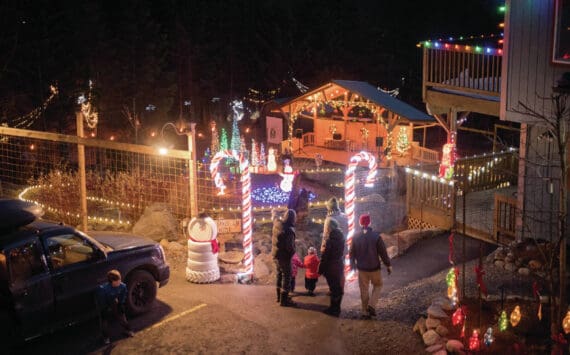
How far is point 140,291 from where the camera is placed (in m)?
9.70

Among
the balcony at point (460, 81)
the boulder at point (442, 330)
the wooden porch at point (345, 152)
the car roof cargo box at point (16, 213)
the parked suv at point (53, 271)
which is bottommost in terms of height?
the wooden porch at point (345, 152)

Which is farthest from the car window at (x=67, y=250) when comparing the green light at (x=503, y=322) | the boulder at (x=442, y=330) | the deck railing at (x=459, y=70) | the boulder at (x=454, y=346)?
the deck railing at (x=459, y=70)

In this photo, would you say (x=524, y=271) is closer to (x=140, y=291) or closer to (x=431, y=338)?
(x=431, y=338)

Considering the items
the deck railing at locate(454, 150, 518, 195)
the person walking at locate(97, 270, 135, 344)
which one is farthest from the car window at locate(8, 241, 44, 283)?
the deck railing at locate(454, 150, 518, 195)

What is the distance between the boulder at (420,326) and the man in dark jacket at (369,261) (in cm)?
88

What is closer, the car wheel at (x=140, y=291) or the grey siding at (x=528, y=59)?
the car wheel at (x=140, y=291)

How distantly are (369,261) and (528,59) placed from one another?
5.75 metres

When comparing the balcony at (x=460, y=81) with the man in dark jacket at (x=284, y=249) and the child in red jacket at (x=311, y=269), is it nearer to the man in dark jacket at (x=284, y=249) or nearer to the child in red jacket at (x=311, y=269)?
the child in red jacket at (x=311, y=269)

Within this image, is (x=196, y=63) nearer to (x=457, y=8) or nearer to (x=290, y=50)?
(x=290, y=50)

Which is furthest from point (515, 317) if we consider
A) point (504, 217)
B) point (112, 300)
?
point (112, 300)

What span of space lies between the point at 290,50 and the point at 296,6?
5097 millimetres

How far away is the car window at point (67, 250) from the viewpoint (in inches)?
339

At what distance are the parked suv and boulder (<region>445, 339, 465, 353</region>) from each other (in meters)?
4.83

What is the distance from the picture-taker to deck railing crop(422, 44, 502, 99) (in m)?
14.6
